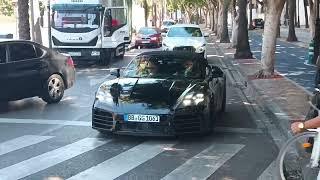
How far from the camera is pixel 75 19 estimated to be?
23016 millimetres

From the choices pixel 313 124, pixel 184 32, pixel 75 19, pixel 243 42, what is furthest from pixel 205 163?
pixel 243 42

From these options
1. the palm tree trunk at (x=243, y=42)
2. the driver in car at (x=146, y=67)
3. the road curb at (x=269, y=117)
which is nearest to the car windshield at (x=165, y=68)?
the driver in car at (x=146, y=67)

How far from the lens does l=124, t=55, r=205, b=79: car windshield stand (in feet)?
32.5

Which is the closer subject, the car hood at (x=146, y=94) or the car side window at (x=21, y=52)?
the car hood at (x=146, y=94)

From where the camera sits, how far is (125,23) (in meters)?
26.9

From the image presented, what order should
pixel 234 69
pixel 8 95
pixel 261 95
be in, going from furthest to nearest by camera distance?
1. pixel 234 69
2. pixel 261 95
3. pixel 8 95

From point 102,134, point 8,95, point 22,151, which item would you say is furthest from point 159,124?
point 8,95

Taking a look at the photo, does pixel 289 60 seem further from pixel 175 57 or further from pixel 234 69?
pixel 175 57

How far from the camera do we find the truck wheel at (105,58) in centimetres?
2368

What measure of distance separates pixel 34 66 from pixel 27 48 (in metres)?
0.44

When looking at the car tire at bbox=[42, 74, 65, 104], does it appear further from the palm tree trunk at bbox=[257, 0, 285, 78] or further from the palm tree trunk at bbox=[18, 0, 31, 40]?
the palm tree trunk at bbox=[18, 0, 31, 40]

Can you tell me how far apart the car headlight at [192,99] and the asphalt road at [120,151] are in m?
0.63

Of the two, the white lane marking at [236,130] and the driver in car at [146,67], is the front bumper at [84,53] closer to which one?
the driver in car at [146,67]

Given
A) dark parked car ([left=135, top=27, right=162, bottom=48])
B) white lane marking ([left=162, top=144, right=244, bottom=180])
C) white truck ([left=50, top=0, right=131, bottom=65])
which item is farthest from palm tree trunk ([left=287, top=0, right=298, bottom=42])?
white lane marking ([left=162, top=144, right=244, bottom=180])
